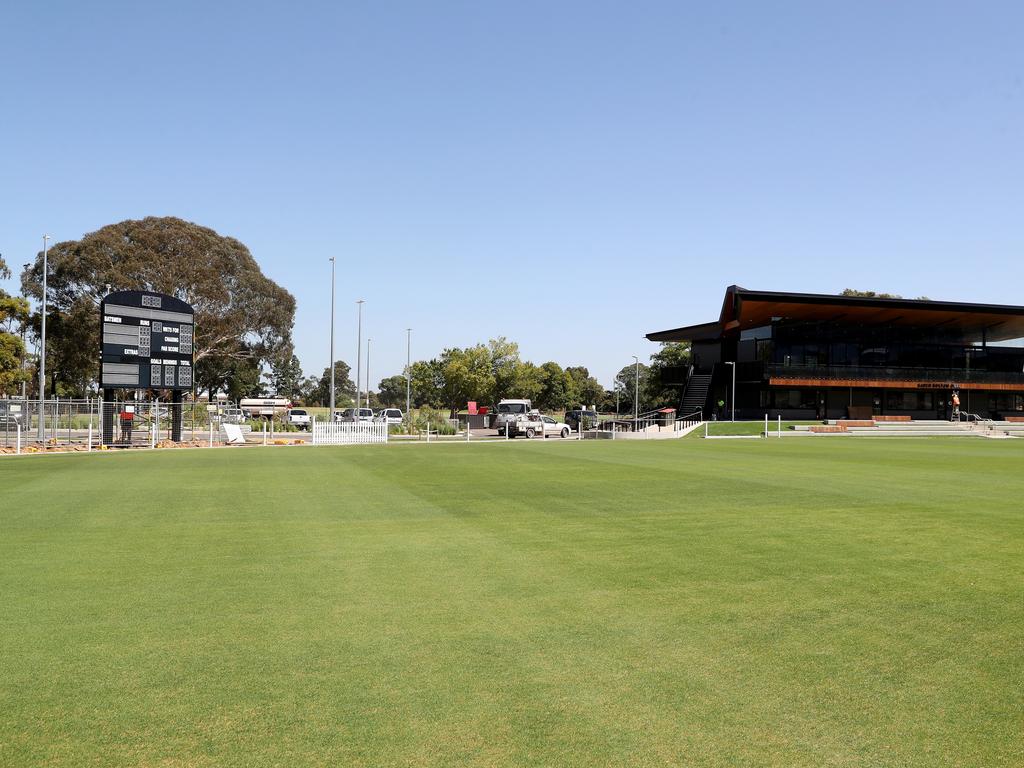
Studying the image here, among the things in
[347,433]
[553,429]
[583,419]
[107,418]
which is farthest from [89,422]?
[583,419]

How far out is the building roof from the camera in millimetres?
62406

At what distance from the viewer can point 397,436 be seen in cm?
4791

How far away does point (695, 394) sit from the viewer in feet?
238

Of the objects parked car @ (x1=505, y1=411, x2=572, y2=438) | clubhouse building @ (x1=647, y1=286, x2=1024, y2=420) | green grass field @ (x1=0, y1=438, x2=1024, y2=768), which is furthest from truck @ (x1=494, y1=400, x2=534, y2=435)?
green grass field @ (x1=0, y1=438, x2=1024, y2=768)

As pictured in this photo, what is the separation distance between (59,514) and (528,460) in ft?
52.3

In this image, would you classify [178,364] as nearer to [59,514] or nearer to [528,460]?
[528,460]

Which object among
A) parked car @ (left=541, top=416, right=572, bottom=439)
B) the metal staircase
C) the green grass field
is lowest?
the green grass field

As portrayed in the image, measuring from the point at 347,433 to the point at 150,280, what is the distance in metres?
31.2

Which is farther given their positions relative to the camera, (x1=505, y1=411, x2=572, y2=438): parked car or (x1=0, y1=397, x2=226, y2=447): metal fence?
(x1=505, y1=411, x2=572, y2=438): parked car

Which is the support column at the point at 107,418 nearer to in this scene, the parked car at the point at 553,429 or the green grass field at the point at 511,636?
the green grass field at the point at 511,636

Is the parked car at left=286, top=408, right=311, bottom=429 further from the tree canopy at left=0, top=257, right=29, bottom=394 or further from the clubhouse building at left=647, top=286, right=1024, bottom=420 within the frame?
the clubhouse building at left=647, top=286, right=1024, bottom=420

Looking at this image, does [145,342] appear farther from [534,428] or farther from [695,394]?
[695,394]

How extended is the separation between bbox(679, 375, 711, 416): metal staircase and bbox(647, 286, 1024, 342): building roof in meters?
4.69

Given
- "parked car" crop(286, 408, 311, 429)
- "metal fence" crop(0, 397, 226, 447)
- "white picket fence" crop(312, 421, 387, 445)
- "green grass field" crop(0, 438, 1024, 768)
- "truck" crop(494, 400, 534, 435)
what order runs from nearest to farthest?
"green grass field" crop(0, 438, 1024, 768) < "metal fence" crop(0, 397, 226, 447) < "white picket fence" crop(312, 421, 387, 445) < "truck" crop(494, 400, 534, 435) < "parked car" crop(286, 408, 311, 429)
